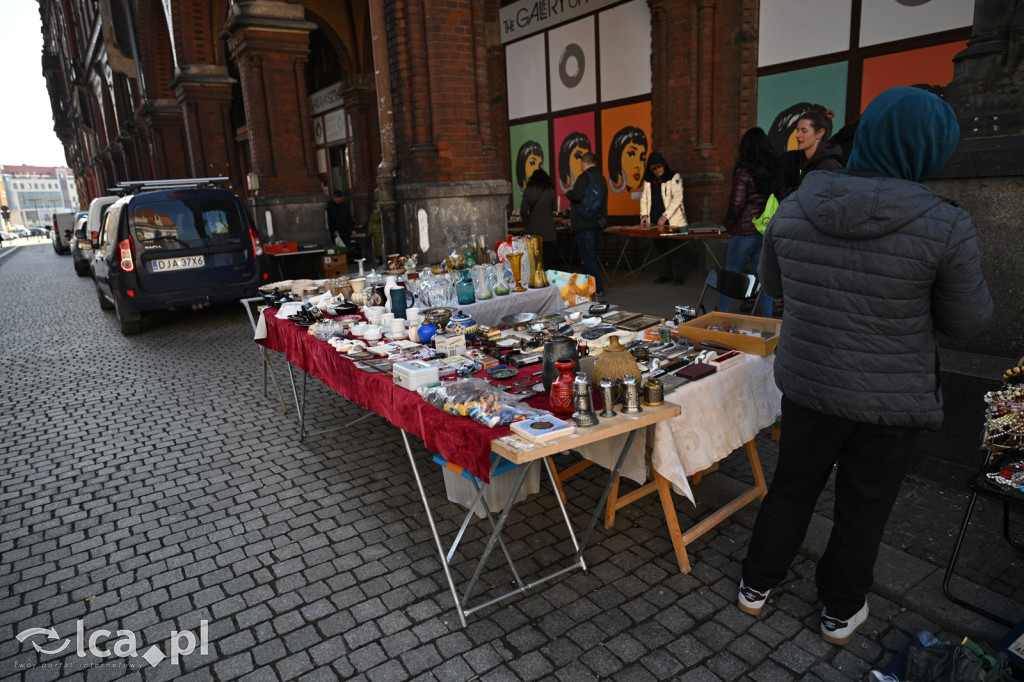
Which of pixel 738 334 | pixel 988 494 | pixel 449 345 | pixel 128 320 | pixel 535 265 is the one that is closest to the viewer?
pixel 988 494

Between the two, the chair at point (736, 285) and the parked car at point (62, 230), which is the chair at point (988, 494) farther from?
the parked car at point (62, 230)

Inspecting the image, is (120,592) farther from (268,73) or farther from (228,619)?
(268,73)

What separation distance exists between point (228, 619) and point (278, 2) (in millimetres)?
12187

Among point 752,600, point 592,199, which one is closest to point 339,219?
point 592,199

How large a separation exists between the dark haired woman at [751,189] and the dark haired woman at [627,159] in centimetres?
447

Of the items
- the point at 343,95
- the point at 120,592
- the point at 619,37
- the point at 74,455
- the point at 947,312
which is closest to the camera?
the point at 947,312

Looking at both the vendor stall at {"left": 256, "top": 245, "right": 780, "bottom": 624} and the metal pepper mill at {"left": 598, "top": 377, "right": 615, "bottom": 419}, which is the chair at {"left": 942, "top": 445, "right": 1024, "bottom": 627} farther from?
the metal pepper mill at {"left": 598, "top": 377, "right": 615, "bottom": 419}

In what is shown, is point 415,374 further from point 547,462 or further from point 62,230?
point 62,230

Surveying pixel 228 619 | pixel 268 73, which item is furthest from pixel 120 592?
pixel 268 73

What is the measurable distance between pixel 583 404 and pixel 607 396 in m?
0.13

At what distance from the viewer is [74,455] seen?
5188mm

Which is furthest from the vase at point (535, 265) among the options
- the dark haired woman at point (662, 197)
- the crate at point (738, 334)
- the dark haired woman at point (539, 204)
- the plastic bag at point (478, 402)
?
the dark haired woman at point (662, 197)

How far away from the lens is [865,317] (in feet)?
7.73

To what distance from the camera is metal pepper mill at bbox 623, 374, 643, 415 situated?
2.81 metres
